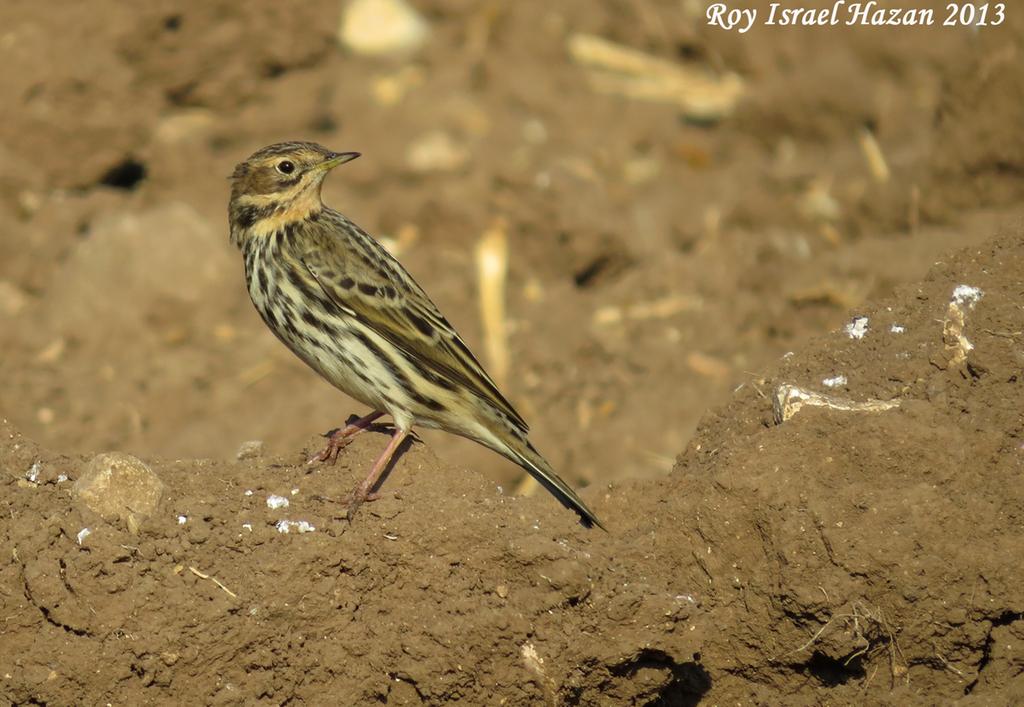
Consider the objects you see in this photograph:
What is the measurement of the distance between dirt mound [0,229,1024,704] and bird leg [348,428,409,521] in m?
0.09

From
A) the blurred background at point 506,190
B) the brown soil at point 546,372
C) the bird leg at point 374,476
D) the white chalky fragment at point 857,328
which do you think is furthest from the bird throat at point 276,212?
the white chalky fragment at point 857,328

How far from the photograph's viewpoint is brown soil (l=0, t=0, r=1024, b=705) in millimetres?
6094

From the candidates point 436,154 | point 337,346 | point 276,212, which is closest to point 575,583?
point 337,346

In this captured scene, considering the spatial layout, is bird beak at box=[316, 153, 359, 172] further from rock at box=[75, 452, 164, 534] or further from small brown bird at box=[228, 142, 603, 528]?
rock at box=[75, 452, 164, 534]

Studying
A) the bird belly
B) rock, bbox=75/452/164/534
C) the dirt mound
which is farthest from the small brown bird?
rock, bbox=75/452/164/534

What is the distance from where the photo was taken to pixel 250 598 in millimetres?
6094

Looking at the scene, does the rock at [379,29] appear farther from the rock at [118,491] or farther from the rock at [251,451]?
the rock at [118,491]

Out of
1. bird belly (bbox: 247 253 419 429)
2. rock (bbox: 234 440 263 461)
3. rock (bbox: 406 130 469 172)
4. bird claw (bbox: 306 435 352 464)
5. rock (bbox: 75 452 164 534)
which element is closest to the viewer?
rock (bbox: 75 452 164 534)

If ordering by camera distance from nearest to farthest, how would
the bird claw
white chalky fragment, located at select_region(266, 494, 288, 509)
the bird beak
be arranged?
white chalky fragment, located at select_region(266, 494, 288, 509) → the bird claw → the bird beak

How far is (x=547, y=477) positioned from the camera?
7.52 m

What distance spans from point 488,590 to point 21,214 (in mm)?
8175

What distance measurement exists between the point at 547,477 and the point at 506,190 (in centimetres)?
572

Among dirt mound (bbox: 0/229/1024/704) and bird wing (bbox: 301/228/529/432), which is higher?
dirt mound (bbox: 0/229/1024/704)

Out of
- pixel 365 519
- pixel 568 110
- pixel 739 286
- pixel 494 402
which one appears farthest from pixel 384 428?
pixel 568 110
